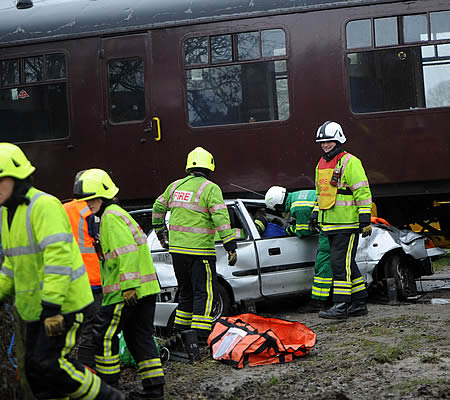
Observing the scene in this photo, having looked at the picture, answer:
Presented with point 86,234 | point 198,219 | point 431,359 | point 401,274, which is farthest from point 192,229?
point 401,274

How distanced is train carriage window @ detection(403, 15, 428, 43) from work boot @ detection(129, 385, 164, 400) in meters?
5.34

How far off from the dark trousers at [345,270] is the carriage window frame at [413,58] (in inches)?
70.8

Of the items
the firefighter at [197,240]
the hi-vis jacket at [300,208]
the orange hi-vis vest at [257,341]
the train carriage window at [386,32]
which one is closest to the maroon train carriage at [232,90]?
the train carriage window at [386,32]

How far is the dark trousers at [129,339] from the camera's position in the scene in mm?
5008

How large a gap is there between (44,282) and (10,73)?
609 centimetres

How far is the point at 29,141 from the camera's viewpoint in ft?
31.0

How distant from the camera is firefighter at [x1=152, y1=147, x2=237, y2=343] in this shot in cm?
669

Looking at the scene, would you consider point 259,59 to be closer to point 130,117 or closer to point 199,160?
point 130,117

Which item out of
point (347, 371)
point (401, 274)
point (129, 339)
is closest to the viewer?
point (129, 339)

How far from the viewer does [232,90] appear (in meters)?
8.97

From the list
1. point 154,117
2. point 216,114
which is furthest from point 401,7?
point 154,117

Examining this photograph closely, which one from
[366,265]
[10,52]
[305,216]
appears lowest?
[366,265]

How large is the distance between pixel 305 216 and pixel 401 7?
105 inches

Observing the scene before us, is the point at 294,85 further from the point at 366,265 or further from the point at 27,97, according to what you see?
the point at 27,97
